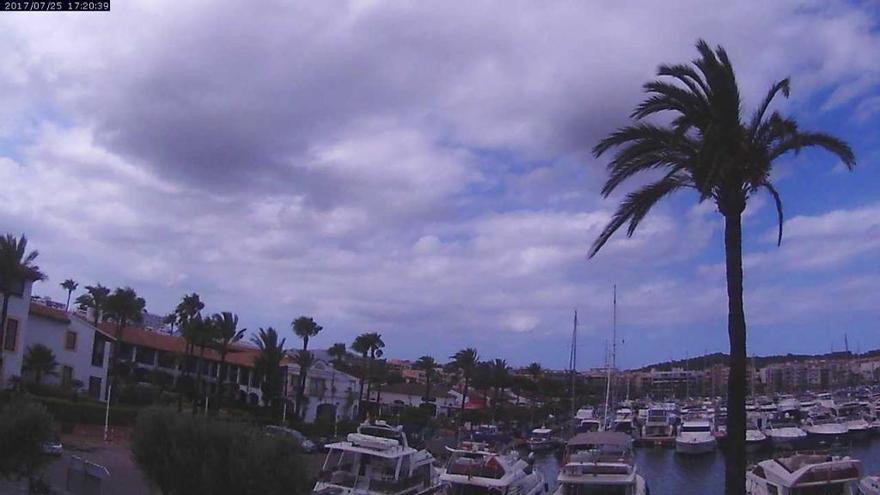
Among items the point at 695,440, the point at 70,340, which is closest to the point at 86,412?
the point at 70,340

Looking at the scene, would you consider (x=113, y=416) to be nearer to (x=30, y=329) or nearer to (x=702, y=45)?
(x=30, y=329)

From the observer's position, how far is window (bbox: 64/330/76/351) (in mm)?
64562

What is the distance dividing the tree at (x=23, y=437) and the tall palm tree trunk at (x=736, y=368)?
50.3ft

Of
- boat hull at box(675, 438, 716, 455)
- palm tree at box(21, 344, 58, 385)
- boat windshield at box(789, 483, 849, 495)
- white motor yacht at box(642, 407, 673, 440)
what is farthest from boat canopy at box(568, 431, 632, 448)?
white motor yacht at box(642, 407, 673, 440)

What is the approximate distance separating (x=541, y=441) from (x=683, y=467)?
17430 millimetres

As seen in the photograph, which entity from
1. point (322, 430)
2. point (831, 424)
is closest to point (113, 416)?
point (322, 430)

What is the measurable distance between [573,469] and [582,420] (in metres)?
54.7

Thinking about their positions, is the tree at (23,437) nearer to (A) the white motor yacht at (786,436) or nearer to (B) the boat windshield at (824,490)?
(B) the boat windshield at (824,490)

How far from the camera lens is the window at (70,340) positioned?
64562 mm

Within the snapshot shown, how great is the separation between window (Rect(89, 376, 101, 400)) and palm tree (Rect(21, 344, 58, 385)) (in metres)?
7.83

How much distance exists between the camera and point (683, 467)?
65938mm

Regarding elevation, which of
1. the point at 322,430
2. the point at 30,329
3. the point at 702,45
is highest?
the point at 702,45

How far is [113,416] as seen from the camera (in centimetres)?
5534

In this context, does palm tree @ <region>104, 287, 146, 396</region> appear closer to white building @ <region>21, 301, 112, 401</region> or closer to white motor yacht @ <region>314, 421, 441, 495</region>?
white building @ <region>21, 301, 112, 401</region>
